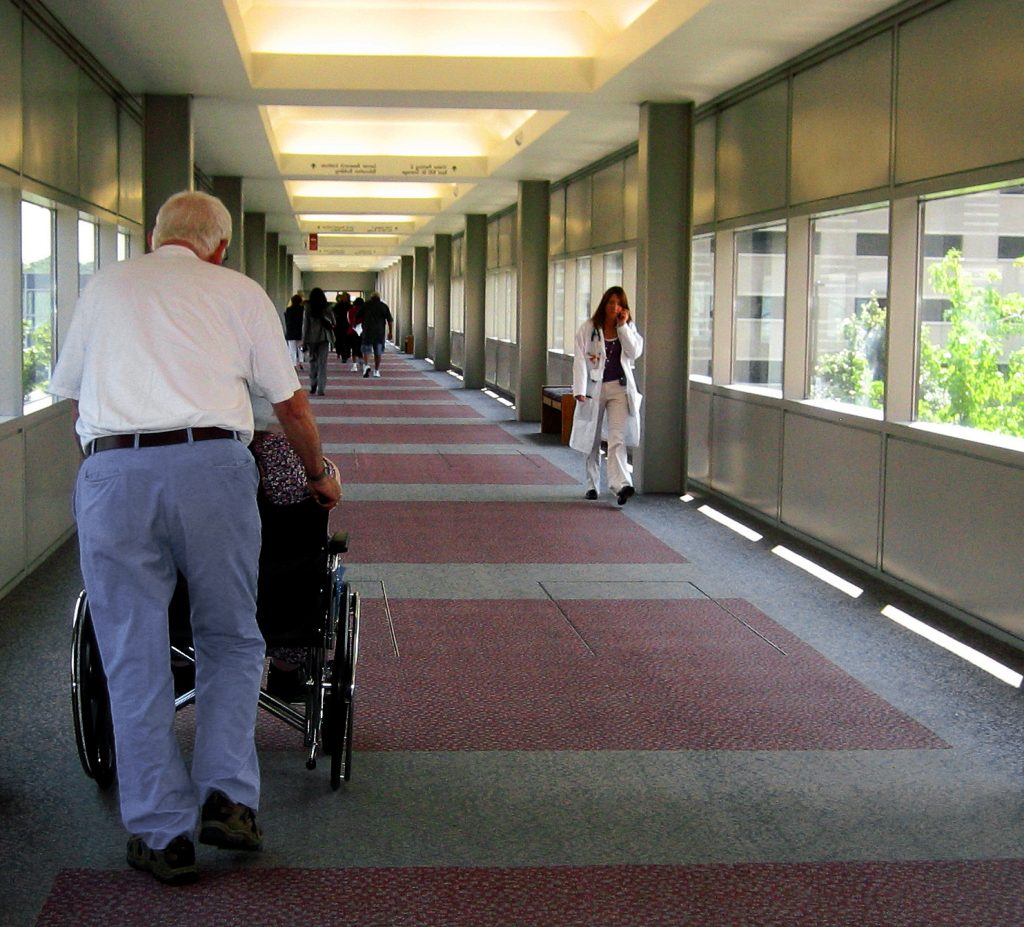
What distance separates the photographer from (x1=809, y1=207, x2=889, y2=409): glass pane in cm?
871

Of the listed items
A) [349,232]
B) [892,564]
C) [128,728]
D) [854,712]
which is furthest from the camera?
[349,232]

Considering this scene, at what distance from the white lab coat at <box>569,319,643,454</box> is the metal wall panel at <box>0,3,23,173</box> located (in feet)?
15.2

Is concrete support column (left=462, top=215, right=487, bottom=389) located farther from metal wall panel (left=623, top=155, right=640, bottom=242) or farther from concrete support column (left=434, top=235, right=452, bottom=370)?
metal wall panel (left=623, top=155, right=640, bottom=242)

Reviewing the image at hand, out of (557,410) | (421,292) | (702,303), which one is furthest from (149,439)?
(421,292)

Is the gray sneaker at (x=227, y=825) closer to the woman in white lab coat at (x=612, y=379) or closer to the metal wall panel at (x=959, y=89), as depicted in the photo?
the metal wall panel at (x=959, y=89)

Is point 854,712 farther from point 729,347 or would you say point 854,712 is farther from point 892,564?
point 729,347

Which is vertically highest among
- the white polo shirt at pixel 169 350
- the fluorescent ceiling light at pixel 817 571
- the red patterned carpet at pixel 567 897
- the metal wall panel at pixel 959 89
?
the metal wall panel at pixel 959 89

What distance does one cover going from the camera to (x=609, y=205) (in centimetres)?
1625

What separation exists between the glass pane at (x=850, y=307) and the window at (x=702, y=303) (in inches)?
101

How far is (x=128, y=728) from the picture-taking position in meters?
3.79

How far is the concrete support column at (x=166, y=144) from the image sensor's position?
1225 cm

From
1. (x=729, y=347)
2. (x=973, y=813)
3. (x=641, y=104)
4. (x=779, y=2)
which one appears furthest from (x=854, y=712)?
(x=641, y=104)

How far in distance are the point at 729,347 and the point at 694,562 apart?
3729 mm

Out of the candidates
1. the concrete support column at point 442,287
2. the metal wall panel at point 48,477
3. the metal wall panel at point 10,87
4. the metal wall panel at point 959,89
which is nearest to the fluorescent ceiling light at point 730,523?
the metal wall panel at point 959,89
